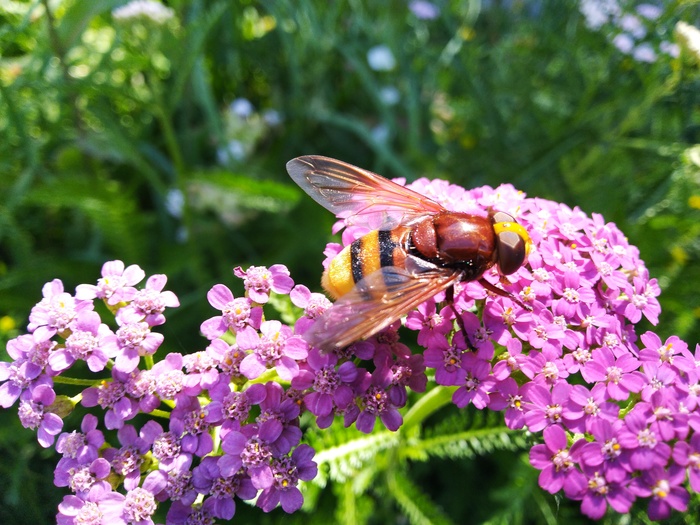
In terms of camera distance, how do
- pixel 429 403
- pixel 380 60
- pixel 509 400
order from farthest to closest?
pixel 380 60, pixel 429 403, pixel 509 400

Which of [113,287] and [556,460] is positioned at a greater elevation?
[556,460]

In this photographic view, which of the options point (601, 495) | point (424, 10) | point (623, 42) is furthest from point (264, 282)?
point (424, 10)

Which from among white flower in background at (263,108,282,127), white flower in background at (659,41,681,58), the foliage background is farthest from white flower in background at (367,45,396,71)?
white flower in background at (659,41,681,58)

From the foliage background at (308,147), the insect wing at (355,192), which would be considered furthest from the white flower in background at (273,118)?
the insect wing at (355,192)

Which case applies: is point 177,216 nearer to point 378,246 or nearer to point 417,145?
point 417,145

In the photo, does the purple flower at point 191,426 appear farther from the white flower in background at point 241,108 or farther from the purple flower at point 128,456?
the white flower in background at point 241,108

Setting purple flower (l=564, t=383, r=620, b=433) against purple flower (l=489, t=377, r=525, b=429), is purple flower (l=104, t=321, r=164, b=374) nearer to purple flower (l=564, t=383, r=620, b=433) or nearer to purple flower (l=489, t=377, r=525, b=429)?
purple flower (l=489, t=377, r=525, b=429)

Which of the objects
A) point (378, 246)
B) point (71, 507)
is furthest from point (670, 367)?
point (71, 507)

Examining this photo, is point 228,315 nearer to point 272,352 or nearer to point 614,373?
point 272,352
